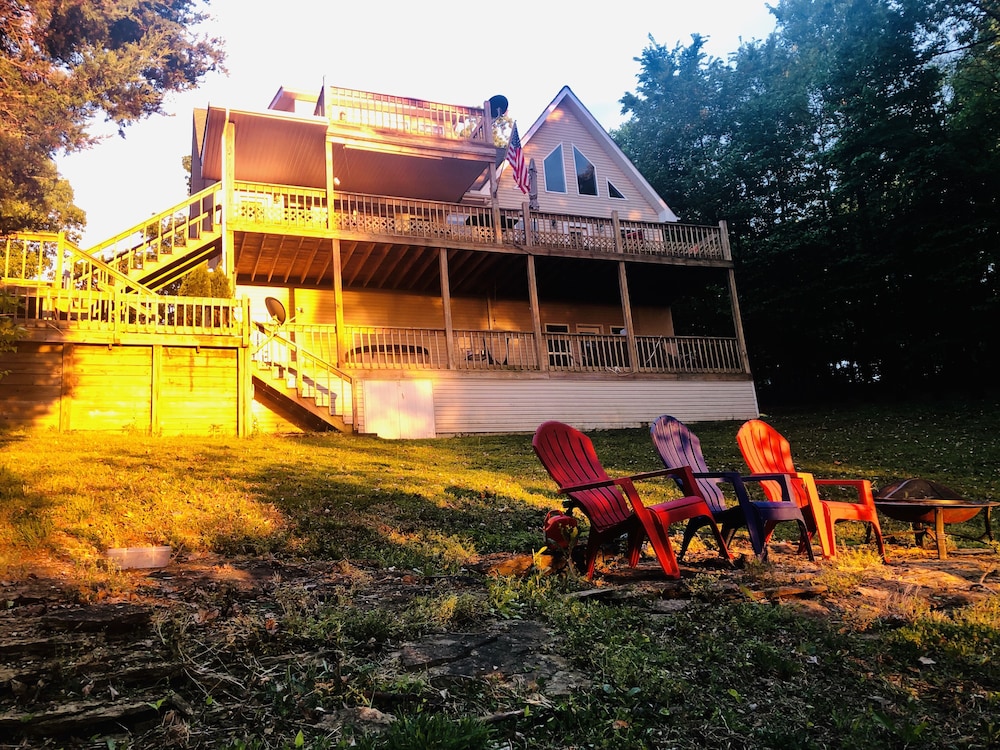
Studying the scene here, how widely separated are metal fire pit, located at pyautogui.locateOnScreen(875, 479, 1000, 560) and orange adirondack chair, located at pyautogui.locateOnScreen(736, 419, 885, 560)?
0.19 metres

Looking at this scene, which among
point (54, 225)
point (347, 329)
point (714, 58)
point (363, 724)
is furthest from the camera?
point (714, 58)

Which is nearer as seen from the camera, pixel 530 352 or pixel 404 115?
pixel 530 352

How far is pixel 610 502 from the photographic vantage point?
5.17 metres

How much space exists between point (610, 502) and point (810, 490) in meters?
1.62

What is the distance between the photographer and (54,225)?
25.7 meters

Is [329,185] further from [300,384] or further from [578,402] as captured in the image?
[578,402]

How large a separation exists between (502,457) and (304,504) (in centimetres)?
473

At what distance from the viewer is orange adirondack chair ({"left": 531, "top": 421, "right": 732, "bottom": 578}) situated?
4.60 metres

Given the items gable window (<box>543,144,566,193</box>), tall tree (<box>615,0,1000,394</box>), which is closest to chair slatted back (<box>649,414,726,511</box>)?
gable window (<box>543,144,566,193</box>)

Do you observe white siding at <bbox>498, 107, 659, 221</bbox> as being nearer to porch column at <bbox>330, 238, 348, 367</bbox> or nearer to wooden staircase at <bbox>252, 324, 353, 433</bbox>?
porch column at <bbox>330, 238, 348, 367</bbox>

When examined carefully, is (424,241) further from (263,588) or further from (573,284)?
(263,588)

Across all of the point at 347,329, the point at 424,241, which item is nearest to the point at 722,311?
the point at 424,241

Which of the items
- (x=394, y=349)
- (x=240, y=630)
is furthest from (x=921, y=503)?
(x=394, y=349)

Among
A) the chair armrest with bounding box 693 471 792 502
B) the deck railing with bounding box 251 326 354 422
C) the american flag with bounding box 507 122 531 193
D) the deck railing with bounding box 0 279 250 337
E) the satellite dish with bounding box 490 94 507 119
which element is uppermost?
the satellite dish with bounding box 490 94 507 119
